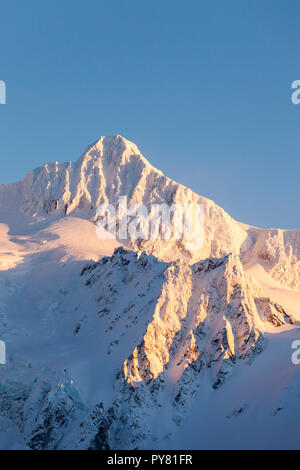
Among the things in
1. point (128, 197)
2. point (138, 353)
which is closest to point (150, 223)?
point (128, 197)

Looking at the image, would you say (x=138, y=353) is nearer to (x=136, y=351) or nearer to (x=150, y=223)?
(x=136, y=351)

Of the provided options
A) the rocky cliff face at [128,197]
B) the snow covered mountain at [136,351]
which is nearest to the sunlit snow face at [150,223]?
the rocky cliff face at [128,197]

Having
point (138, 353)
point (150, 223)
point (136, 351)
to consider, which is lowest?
point (138, 353)

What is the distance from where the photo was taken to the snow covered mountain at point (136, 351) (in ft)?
222

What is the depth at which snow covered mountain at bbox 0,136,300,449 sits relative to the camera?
67812mm

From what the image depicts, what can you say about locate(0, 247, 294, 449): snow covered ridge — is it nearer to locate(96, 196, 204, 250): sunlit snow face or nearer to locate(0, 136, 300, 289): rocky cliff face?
locate(96, 196, 204, 250): sunlit snow face

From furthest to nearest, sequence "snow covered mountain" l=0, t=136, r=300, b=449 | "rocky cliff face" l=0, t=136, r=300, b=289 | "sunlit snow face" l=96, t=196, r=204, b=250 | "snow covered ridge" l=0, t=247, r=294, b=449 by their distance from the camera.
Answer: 1. "rocky cliff face" l=0, t=136, r=300, b=289
2. "sunlit snow face" l=96, t=196, r=204, b=250
3. "snow covered ridge" l=0, t=247, r=294, b=449
4. "snow covered mountain" l=0, t=136, r=300, b=449

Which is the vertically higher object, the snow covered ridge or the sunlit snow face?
the sunlit snow face

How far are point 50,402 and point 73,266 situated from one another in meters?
45.6

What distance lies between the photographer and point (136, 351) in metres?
75.2

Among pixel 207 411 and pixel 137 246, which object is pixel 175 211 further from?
pixel 207 411

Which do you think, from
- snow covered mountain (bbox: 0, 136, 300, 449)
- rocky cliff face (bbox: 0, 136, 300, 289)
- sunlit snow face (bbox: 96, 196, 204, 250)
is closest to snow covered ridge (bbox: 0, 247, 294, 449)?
snow covered mountain (bbox: 0, 136, 300, 449)

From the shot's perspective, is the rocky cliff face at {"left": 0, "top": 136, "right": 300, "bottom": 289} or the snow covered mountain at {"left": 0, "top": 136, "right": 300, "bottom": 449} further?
the rocky cliff face at {"left": 0, "top": 136, "right": 300, "bottom": 289}

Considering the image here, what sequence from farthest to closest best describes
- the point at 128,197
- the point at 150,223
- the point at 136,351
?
the point at 128,197, the point at 150,223, the point at 136,351
